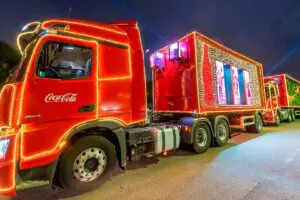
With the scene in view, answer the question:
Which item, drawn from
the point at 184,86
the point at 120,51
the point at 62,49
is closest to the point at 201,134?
the point at 184,86

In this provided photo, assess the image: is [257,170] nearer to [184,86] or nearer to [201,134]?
[201,134]

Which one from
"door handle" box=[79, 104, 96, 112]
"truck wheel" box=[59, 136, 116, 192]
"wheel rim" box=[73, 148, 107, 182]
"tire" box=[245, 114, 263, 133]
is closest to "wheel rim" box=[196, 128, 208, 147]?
"truck wheel" box=[59, 136, 116, 192]

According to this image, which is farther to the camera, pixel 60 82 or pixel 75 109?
pixel 75 109

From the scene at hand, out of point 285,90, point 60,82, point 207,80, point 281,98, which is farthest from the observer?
point 281,98

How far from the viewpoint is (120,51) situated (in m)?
4.43

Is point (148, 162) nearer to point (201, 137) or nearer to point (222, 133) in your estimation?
point (201, 137)

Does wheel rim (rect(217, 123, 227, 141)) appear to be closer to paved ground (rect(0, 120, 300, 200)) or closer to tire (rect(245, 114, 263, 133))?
paved ground (rect(0, 120, 300, 200))

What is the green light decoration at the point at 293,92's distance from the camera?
17.4 metres

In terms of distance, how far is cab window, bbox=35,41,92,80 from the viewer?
341 centimetres

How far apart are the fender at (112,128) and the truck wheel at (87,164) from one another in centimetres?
19

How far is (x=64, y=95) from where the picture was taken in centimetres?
354

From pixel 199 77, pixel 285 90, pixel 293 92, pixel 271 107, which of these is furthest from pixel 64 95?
pixel 293 92

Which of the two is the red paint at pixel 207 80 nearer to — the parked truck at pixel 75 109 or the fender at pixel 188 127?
the fender at pixel 188 127

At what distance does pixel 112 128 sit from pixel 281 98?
1736 cm
